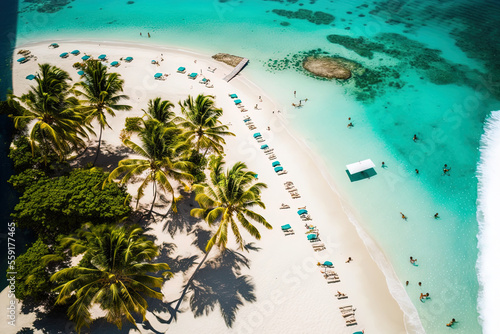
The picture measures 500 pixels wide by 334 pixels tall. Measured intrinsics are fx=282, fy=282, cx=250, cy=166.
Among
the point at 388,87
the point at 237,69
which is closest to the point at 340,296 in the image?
the point at 388,87

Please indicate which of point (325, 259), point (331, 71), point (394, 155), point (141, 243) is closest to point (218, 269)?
point (141, 243)

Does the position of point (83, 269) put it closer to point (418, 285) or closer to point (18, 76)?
point (418, 285)

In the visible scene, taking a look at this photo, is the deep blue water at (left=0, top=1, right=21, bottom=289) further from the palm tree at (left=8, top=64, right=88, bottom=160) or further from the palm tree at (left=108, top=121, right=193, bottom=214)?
the palm tree at (left=108, top=121, right=193, bottom=214)

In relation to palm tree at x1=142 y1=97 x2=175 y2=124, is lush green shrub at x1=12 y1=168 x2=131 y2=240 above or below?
below

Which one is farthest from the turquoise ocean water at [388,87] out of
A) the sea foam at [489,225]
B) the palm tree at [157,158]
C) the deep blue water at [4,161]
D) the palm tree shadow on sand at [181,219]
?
the palm tree at [157,158]

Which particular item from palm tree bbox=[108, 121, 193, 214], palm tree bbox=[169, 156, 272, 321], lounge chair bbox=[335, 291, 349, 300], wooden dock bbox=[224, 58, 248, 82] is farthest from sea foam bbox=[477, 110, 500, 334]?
wooden dock bbox=[224, 58, 248, 82]
